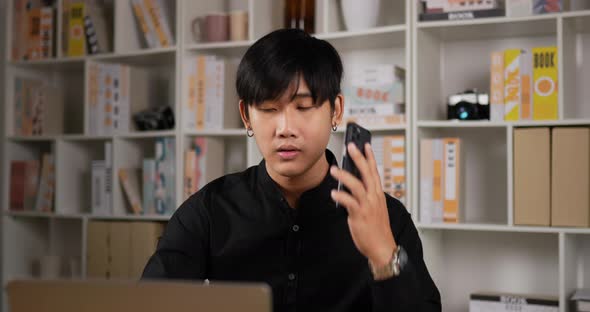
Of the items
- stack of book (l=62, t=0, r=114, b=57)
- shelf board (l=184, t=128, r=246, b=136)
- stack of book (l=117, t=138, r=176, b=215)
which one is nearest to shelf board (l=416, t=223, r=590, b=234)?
shelf board (l=184, t=128, r=246, b=136)

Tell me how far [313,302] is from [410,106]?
1431mm

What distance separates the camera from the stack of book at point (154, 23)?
338 centimetres

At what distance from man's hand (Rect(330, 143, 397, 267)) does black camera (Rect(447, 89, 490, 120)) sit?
1738mm

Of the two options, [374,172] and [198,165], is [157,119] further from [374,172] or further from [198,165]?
[374,172]

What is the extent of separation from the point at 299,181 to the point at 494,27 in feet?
4.95

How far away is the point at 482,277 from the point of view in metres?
3.02

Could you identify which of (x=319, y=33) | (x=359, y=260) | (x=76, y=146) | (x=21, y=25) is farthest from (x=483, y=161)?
(x=21, y=25)

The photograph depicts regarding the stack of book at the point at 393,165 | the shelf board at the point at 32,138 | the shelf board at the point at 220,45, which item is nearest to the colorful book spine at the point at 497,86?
the stack of book at the point at 393,165

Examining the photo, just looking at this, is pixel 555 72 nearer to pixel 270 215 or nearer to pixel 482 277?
pixel 482 277

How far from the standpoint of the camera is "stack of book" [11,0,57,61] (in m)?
3.65

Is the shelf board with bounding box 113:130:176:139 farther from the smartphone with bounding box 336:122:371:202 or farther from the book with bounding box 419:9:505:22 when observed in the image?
the smartphone with bounding box 336:122:371:202

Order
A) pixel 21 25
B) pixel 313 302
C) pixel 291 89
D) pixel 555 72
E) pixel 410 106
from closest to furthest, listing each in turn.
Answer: pixel 291 89 → pixel 313 302 → pixel 555 72 → pixel 410 106 → pixel 21 25

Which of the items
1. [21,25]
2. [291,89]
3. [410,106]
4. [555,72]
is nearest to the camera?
[291,89]

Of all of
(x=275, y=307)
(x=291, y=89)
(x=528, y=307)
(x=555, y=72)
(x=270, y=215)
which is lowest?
(x=528, y=307)
